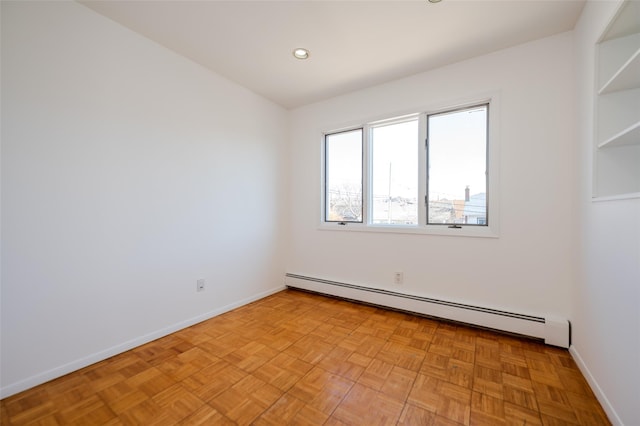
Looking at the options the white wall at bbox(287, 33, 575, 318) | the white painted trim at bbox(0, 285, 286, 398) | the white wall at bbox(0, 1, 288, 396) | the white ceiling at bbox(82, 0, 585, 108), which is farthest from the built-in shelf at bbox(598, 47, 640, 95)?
the white painted trim at bbox(0, 285, 286, 398)

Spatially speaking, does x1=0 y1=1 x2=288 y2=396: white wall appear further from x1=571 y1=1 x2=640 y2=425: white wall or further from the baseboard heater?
x1=571 y1=1 x2=640 y2=425: white wall

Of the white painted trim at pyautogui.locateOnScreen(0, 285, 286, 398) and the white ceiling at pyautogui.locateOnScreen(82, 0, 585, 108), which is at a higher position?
the white ceiling at pyautogui.locateOnScreen(82, 0, 585, 108)

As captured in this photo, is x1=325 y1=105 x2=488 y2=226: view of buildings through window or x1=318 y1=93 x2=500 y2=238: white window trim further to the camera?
x1=325 y1=105 x2=488 y2=226: view of buildings through window

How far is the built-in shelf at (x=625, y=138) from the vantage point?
1186 mm

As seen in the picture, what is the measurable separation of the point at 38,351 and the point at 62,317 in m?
0.21

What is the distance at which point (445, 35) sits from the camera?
2105 mm

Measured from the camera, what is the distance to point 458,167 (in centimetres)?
258

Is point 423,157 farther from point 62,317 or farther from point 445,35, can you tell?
point 62,317

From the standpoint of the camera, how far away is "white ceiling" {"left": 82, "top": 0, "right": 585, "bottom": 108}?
1.82m

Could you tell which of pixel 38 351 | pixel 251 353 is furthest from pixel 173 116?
pixel 251 353

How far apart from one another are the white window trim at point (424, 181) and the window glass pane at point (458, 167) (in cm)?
7

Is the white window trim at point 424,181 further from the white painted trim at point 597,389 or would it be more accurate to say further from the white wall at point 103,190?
the white wall at point 103,190

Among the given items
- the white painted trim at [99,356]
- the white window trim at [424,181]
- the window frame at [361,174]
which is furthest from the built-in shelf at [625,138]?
the white painted trim at [99,356]

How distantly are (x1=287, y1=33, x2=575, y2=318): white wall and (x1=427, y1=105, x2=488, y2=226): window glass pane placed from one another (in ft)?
0.58
